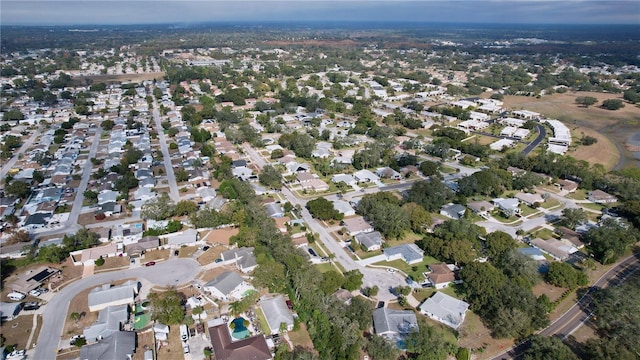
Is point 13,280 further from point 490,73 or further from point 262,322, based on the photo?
point 490,73

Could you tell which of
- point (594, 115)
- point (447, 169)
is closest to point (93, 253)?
point (447, 169)

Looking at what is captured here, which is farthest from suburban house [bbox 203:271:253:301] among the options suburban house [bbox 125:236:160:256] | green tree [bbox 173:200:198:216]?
green tree [bbox 173:200:198:216]

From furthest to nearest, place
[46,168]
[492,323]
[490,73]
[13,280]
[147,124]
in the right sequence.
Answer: [490,73], [147,124], [46,168], [13,280], [492,323]

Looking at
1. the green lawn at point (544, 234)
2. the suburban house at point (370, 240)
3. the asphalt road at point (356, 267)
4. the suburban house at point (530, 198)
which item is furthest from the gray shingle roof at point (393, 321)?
the suburban house at point (530, 198)

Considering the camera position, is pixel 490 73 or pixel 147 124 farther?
pixel 490 73

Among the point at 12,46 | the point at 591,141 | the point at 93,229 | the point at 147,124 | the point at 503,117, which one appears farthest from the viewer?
the point at 12,46

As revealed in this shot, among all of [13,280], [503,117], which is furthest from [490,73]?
[13,280]
